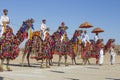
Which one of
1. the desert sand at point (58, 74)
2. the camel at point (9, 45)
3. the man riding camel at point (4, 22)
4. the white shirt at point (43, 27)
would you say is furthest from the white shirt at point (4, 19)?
the white shirt at point (43, 27)

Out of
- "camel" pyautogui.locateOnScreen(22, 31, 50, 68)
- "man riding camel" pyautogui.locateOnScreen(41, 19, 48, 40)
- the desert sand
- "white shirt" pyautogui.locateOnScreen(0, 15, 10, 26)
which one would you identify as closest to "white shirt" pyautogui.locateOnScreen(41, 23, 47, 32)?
"man riding camel" pyautogui.locateOnScreen(41, 19, 48, 40)

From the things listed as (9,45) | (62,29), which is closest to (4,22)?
(9,45)

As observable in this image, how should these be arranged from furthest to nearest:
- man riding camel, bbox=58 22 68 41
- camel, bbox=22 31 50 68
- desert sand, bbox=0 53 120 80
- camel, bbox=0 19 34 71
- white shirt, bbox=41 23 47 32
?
man riding camel, bbox=58 22 68 41, white shirt, bbox=41 23 47 32, camel, bbox=22 31 50 68, camel, bbox=0 19 34 71, desert sand, bbox=0 53 120 80

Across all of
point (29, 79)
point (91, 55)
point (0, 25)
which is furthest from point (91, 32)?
point (29, 79)

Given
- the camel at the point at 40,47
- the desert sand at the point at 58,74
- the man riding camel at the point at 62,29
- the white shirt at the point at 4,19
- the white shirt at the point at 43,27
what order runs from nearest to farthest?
1. the desert sand at the point at 58,74
2. the white shirt at the point at 4,19
3. the camel at the point at 40,47
4. the white shirt at the point at 43,27
5. the man riding camel at the point at 62,29

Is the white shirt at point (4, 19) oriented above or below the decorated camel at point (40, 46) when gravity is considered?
above

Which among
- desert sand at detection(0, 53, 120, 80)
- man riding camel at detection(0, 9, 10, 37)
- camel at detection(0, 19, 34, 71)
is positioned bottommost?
desert sand at detection(0, 53, 120, 80)

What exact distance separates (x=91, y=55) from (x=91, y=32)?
196 cm

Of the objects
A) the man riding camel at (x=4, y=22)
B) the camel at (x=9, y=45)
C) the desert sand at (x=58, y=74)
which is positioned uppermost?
the man riding camel at (x=4, y=22)

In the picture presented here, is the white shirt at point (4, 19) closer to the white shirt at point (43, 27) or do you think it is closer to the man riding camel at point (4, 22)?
the man riding camel at point (4, 22)

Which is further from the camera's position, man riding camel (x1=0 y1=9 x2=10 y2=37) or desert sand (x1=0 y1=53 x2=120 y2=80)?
man riding camel (x1=0 y1=9 x2=10 y2=37)

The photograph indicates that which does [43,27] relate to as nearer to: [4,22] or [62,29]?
[62,29]

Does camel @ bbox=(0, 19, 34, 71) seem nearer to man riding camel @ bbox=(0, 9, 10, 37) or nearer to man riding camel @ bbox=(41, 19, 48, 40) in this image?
man riding camel @ bbox=(0, 9, 10, 37)

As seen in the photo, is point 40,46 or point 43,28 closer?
point 40,46
